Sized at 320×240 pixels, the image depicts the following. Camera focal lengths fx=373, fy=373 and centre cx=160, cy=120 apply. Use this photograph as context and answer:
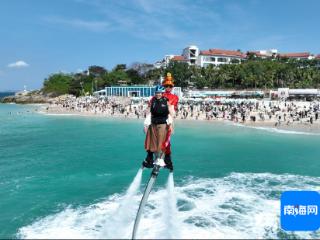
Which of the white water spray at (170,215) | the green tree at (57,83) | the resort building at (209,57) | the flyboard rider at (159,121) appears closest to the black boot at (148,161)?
the flyboard rider at (159,121)

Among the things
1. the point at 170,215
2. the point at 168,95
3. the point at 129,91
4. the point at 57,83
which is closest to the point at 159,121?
the point at 168,95

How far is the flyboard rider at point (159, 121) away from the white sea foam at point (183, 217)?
1931 millimetres

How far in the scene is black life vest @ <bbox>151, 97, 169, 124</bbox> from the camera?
7.62 meters

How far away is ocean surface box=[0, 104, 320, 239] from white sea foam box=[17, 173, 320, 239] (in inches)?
1.2

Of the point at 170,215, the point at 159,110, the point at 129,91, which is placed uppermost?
the point at 129,91

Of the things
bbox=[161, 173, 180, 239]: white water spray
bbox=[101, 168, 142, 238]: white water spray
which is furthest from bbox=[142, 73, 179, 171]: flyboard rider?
bbox=[161, 173, 180, 239]: white water spray

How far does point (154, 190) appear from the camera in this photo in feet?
51.1

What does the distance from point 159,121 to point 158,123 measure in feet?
0.15

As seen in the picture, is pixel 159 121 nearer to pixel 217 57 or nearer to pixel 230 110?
pixel 230 110

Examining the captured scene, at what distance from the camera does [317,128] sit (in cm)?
4550

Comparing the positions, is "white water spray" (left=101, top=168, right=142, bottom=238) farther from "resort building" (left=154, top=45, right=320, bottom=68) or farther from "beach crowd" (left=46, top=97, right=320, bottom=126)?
"resort building" (left=154, top=45, right=320, bottom=68)

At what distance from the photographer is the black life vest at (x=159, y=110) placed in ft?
25.0

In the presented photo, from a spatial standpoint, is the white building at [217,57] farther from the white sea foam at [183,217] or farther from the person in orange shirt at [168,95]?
the person in orange shirt at [168,95]

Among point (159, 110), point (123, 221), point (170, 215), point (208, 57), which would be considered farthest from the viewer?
point (208, 57)
